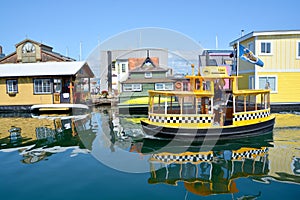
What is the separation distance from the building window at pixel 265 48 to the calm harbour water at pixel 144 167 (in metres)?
8.25

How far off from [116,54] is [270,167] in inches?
1438

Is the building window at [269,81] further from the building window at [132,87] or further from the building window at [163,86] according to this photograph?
the building window at [132,87]

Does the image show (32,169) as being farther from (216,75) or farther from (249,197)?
(216,75)

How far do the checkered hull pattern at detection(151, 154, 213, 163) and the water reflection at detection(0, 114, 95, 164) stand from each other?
2.98 meters

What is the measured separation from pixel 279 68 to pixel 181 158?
44.5ft

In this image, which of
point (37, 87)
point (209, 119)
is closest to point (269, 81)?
point (209, 119)

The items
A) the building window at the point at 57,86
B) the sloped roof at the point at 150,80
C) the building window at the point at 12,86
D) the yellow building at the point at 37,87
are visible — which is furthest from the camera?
the sloped roof at the point at 150,80

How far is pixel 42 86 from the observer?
2064cm

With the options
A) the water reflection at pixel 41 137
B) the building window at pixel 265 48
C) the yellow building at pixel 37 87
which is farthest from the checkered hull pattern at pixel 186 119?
the yellow building at pixel 37 87

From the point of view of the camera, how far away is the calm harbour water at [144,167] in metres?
6.05

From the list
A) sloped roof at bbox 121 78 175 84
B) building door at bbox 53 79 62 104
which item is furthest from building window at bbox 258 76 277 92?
building door at bbox 53 79 62 104

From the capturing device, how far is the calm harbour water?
6.05m

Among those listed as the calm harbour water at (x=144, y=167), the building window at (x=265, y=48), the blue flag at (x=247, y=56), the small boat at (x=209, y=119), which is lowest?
the calm harbour water at (x=144, y=167)

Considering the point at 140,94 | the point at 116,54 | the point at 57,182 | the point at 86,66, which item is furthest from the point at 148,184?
the point at 116,54
